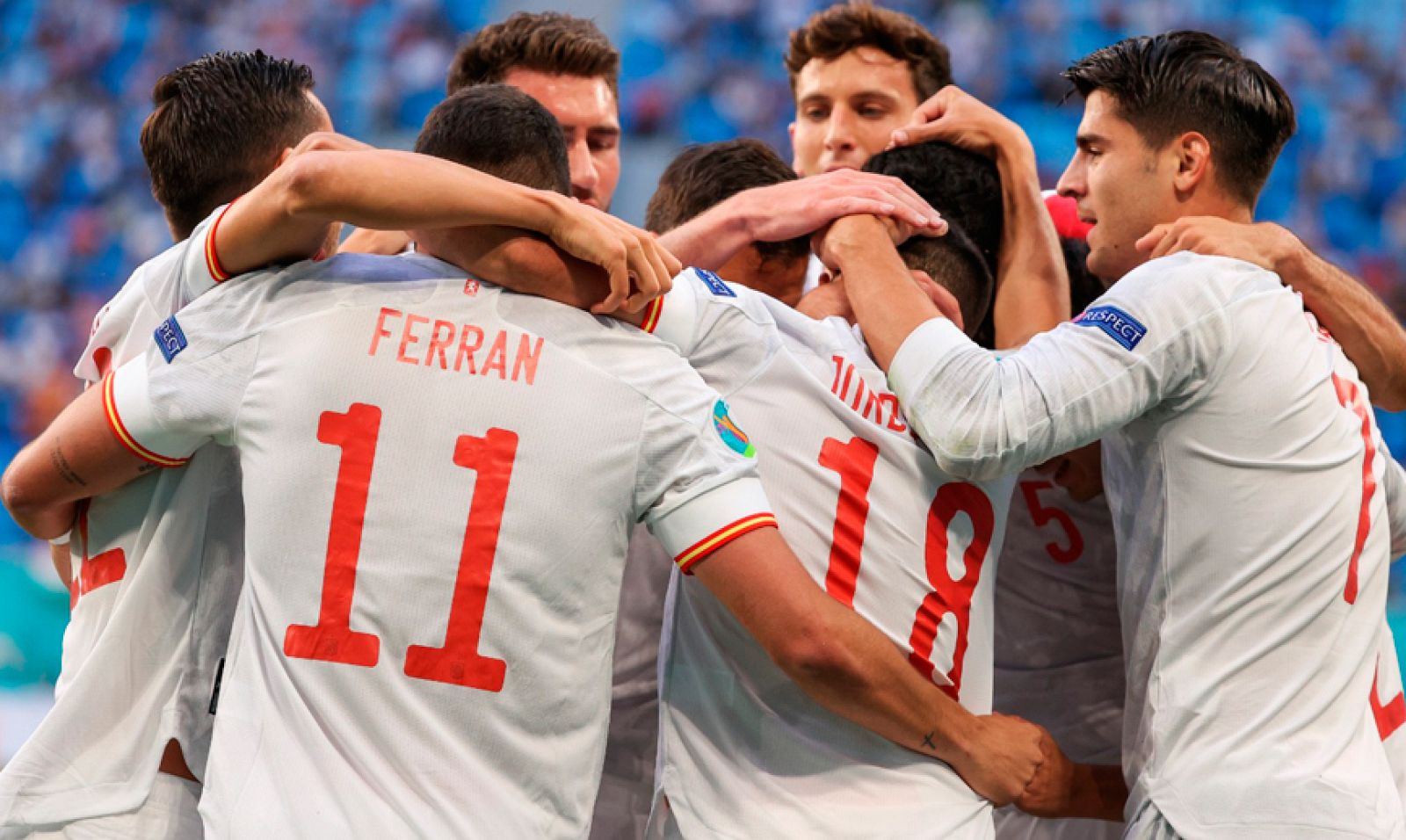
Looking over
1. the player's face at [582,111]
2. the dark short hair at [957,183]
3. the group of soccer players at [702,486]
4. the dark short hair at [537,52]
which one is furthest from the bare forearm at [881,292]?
the dark short hair at [537,52]

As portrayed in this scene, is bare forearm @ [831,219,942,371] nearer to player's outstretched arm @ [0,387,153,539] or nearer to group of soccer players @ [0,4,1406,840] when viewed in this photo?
group of soccer players @ [0,4,1406,840]

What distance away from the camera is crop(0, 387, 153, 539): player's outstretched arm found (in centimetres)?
248

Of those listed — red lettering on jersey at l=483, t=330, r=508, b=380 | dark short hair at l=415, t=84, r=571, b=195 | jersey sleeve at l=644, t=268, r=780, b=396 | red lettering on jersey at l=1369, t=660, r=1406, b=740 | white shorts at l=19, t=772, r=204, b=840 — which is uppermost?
dark short hair at l=415, t=84, r=571, b=195

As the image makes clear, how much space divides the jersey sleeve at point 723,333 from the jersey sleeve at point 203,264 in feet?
2.67

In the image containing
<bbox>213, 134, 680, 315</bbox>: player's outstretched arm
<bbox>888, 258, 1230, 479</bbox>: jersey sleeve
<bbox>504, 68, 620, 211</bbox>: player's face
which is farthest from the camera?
<bbox>504, 68, 620, 211</bbox>: player's face

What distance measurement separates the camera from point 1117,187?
3221 millimetres

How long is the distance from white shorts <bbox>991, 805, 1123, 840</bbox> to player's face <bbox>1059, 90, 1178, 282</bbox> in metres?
1.45

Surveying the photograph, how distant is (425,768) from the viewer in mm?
2357

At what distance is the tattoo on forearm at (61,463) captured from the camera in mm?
A: 2531

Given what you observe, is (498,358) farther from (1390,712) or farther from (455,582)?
(1390,712)

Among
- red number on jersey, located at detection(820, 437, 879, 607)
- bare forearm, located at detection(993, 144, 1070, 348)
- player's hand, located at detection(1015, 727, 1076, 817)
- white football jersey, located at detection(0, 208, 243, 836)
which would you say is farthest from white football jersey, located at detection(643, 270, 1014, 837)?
white football jersey, located at detection(0, 208, 243, 836)

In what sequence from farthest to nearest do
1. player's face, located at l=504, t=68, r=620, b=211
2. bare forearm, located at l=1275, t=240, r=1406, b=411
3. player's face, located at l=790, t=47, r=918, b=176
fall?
1. player's face, located at l=790, t=47, r=918, b=176
2. player's face, located at l=504, t=68, r=620, b=211
3. bare forearm, located at l=1275, t=240, r=1406, b=411

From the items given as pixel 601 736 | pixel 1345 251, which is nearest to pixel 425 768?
pixel 601 736

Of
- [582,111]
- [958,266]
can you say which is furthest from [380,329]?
[582,111]
